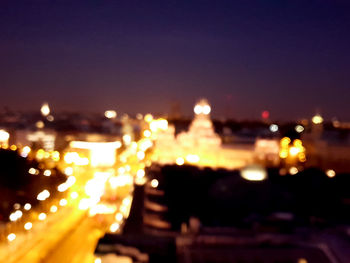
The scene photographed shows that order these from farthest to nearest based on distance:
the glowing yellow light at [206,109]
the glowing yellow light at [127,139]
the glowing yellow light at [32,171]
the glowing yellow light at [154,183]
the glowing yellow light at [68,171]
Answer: the glowing yellow light at [127,139]
the glowing yellow light at [206,109]
the glowing yellow light at [68,171]
the glowing yellow light at [32,171]
the glowing yellow light at [154,183]

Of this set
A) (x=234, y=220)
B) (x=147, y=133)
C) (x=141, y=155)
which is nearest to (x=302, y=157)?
(x=141, y=155)

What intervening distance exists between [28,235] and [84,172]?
7.37 metres

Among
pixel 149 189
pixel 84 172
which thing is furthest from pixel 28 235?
pixel 84 172

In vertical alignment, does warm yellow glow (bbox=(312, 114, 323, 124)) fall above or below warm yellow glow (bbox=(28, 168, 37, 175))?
above

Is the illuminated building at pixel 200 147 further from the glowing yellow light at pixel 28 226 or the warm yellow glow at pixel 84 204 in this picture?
the glowing yellow light at pixel 28 226

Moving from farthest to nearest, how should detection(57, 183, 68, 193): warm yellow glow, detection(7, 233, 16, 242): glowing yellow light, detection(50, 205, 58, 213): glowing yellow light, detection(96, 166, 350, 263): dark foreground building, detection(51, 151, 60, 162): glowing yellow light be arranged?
detection(51, 151, 60, 162): glowing yellow light → detection(57, 183, 68, 193): warm yellow glow → detection(50, 205, 58, 213): glowing yellow light → detection(7, 233, 16, 242): glowing yellow light → detection(96, 166, 350, 263): dark foreground building

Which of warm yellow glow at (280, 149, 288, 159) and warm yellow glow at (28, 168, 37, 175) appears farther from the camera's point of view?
warm yellow glow at (280, 149, 288, 159)

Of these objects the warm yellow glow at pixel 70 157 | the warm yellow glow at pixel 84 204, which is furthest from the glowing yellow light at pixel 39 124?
the warm yellow glow at pixel 84 204

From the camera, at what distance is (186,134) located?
1647cm

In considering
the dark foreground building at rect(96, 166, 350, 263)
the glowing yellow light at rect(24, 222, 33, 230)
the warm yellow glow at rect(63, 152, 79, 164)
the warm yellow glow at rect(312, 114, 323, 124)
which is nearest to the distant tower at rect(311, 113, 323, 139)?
the warm yellow glow at rect(312, 114, 323, 124)

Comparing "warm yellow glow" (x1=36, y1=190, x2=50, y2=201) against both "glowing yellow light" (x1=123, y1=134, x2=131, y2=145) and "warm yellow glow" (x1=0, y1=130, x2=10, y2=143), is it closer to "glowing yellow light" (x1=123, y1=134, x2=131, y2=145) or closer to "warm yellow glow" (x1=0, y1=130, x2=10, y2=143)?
"warm yellow glow" (x1=0, y1=130, x2=10, y2=143)

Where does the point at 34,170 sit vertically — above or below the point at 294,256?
above

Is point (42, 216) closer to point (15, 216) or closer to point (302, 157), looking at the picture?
point (15, 216)

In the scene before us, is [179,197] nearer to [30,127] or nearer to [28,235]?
[28,235]
